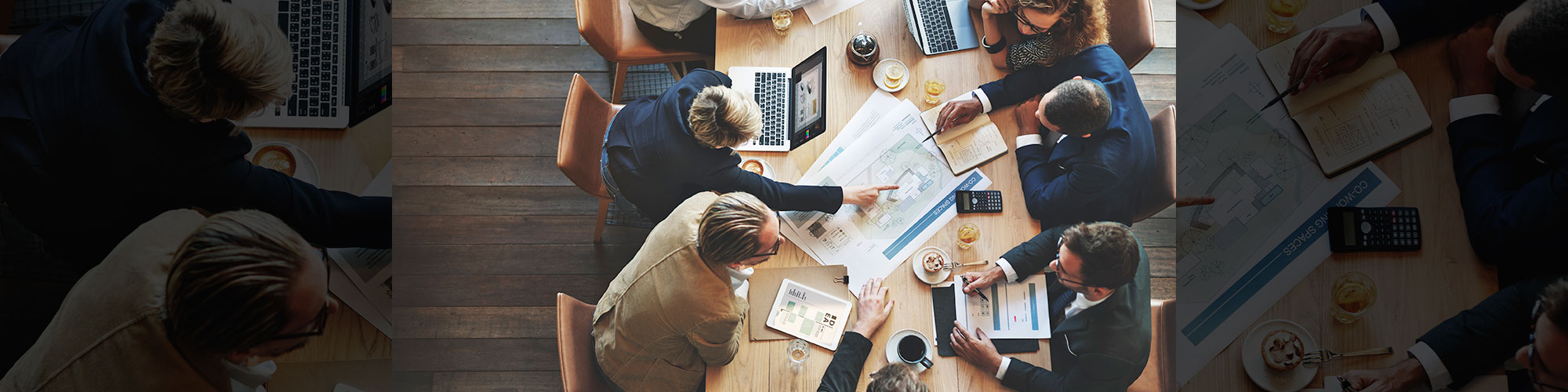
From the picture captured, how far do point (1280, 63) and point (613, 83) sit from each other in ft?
8.21

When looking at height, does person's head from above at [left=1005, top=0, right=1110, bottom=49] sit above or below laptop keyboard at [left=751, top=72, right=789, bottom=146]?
above

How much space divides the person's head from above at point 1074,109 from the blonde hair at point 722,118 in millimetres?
966

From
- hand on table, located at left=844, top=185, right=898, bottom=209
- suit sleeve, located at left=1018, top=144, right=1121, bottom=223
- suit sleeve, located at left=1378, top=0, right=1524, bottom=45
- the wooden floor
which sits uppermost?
suit sleeve, located at left=1378, top=0, right=1524, bottom=45

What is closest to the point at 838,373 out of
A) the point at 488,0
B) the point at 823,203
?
the point at 823,203

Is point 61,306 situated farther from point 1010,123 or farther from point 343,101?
point 1010,123

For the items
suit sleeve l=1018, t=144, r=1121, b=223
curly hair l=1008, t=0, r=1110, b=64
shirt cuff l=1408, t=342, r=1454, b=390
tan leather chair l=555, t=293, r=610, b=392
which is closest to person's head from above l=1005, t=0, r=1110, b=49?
curly hair l=1008, t=0, r=1110, b=64

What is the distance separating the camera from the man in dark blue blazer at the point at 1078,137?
2.45m

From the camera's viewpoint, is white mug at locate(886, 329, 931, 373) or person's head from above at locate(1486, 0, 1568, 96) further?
white mug at locate(886, 329, 931, 373)

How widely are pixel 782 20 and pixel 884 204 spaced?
2.38 ft

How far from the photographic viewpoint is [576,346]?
2279 mm

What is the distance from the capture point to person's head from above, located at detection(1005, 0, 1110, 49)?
252 cm

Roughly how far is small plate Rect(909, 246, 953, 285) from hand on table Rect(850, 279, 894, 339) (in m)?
0.12

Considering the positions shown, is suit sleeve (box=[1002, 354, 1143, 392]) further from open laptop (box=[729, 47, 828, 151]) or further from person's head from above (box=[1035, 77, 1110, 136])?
open laptop (box=[729, 47, 828, 151])

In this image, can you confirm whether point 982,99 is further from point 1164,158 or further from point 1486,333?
point 1486,333
